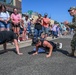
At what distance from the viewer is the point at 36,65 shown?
7453mm

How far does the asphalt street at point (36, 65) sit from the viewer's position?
6.64m

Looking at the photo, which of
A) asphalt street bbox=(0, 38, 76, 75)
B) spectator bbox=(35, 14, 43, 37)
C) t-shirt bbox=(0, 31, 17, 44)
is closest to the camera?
asphalt street bbox=(0, 38, 76, 75)

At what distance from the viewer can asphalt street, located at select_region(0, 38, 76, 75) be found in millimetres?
6645

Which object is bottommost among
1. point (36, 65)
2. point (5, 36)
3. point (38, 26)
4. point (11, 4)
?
point (36, 65)

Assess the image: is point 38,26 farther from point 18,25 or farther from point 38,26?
point 18,25

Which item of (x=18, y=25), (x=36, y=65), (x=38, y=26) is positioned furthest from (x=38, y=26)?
(x=36, y=65)

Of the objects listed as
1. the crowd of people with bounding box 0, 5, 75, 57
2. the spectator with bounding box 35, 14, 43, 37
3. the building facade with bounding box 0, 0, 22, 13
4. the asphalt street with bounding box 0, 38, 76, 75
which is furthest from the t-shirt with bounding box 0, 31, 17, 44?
the building facade with bounding box 0, 0, 22, 13

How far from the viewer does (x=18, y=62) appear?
7.90m

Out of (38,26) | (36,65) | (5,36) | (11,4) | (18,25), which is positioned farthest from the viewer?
(11,4)

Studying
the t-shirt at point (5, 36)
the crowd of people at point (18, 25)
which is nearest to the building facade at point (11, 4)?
the crowd of people at point (18, 25)

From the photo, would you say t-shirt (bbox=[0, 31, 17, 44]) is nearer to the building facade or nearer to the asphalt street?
the asphalt street

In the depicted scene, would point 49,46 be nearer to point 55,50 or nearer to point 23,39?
point 55,50

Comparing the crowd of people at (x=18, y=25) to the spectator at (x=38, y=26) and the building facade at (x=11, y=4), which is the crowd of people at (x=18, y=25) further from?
the building facade at (x=11, y=4)

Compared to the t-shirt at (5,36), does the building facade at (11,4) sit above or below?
above
